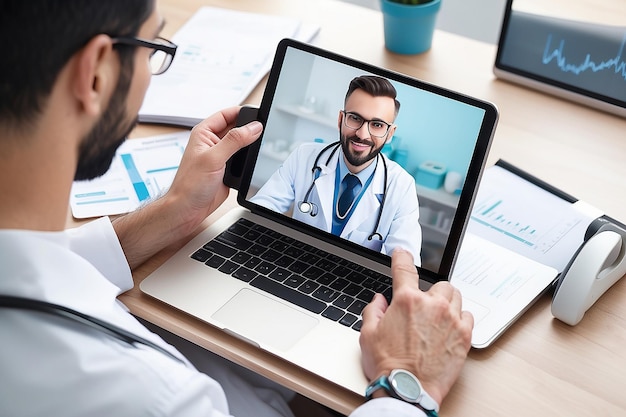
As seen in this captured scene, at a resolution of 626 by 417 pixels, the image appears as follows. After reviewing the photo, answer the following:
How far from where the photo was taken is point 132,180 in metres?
1.23

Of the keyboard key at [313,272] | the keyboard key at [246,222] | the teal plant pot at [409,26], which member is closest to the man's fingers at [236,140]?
the keyboard key at [246,222]

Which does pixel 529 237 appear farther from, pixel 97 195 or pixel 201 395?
pixel 97 195

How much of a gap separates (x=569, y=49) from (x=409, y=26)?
31 cm

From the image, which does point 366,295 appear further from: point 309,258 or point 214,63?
point 214,63

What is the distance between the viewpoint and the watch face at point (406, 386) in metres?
0.84

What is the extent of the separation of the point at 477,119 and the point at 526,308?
10.1 inches

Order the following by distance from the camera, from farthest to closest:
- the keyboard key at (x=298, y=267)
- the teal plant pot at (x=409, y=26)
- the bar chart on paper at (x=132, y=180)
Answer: the teal plant pot at (x=409, y=26)
the bar chart on paper at (x=132, y=180)
the keyboard key at (x=298, y=267)

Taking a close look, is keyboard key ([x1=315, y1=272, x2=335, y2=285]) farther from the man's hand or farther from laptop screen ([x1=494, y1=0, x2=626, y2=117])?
laptop screen ([x1=494, y1=0, x2=626, y2=117])

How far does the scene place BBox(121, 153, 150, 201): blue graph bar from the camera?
120 centimetres

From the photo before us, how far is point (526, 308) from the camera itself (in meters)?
0.98

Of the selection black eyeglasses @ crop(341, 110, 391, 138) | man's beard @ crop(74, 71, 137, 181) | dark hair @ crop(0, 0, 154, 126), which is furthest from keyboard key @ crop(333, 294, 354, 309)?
dark hair @ crop(0, 0, 154, 126)

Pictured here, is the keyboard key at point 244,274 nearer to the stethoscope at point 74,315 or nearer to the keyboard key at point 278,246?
the keyboard key at point 278,246

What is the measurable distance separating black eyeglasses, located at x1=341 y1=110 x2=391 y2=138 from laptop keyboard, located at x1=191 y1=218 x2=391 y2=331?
0.18 meters

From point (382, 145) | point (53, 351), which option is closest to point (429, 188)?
point (382, 145)
